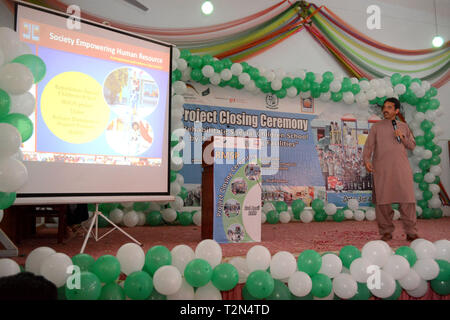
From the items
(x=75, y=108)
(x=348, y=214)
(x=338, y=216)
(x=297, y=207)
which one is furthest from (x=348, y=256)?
(x=348, y=214)

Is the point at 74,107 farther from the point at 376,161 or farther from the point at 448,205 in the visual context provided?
the point at 448,205

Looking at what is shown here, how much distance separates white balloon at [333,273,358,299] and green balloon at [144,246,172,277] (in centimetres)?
93

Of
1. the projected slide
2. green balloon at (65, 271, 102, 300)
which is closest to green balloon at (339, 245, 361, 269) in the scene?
green balloon at (65, 271, 102, 300)

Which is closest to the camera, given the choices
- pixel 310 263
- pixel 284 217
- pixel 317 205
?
pixel 310 263

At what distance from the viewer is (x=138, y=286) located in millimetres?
1684

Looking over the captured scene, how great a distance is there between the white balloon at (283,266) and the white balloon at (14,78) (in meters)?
1.62

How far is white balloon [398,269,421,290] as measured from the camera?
214cm

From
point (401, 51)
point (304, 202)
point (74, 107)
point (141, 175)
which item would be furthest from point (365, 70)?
point (74, 107)

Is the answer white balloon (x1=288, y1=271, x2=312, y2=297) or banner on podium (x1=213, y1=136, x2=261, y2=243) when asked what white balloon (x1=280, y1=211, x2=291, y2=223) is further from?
white balloon (x1=288, y1=271, x2=312, y2=297)

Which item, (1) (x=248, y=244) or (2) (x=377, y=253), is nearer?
(2) (x=377, y=253)

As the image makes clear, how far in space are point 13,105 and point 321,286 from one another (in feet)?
6.33

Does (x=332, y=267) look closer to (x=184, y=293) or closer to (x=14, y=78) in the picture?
(x=184, y=293)

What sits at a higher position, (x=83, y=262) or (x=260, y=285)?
(x=83, y=262)
